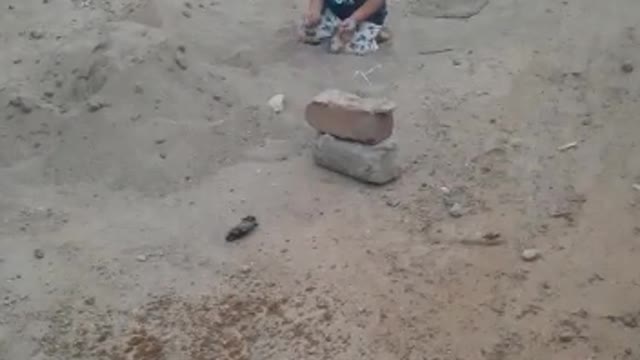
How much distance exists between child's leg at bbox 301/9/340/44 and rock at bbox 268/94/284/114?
27.1 inches

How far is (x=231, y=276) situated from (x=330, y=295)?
1.29 feet

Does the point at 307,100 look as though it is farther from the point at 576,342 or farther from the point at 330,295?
the point at 576,342

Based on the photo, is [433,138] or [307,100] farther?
[307,100]

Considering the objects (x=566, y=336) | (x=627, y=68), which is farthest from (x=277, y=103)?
(x=566, y=336)

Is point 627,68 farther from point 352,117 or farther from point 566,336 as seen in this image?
point 566,336

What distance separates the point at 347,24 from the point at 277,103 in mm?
775

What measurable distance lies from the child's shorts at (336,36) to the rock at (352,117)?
3.41ft

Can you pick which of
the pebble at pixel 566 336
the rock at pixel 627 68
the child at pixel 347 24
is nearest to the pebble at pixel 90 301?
the pebble at pixel 566 336

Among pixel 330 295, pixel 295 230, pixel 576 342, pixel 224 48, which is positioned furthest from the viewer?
pixel 224 48

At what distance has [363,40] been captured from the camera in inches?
212

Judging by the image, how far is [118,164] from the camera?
14.4 feet

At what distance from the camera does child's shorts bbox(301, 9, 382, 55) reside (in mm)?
5375

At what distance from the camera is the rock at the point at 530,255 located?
370cm

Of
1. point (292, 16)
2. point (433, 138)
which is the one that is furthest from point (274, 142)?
point (292, 16)
